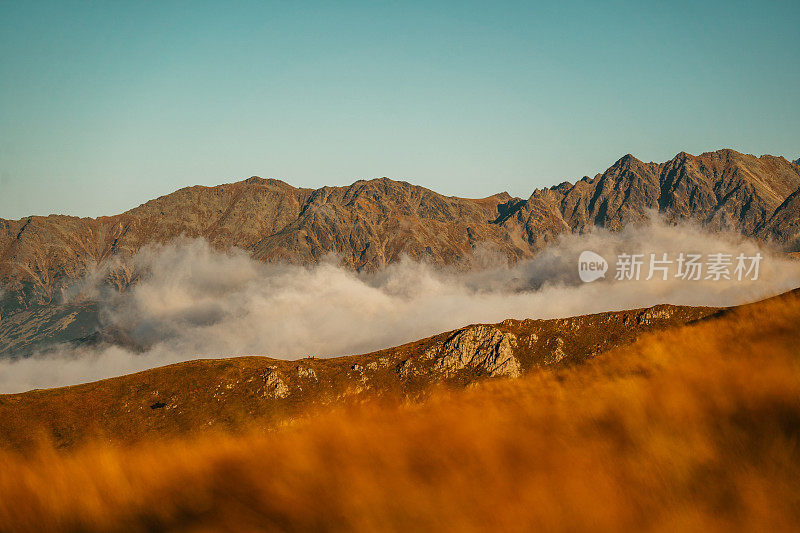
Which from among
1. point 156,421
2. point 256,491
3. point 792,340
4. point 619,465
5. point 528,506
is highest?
point 792,340

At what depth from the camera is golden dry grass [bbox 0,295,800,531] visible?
78.3ft

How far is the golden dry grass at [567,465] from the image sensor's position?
Result: 23.9m

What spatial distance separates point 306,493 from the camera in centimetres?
3966

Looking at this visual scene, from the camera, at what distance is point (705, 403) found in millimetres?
29625

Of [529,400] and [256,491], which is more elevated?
[529,400]

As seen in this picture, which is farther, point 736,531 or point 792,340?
point 792,340

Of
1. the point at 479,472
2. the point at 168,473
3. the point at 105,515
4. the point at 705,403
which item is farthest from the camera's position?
the point at 168,473

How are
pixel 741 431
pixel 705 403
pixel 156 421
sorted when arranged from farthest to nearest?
pixel 156 421 → pixel 705 403 → pixel 741 431

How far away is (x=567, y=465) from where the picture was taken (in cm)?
2936

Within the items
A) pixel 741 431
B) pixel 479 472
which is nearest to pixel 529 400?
Answer: pixel 479 472

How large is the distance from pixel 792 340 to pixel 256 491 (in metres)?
41.8

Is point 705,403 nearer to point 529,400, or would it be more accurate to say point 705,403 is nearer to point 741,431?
point 741,431

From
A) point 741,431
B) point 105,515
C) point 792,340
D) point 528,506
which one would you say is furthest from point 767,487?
point 105,515

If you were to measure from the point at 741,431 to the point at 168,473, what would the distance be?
60818mm
